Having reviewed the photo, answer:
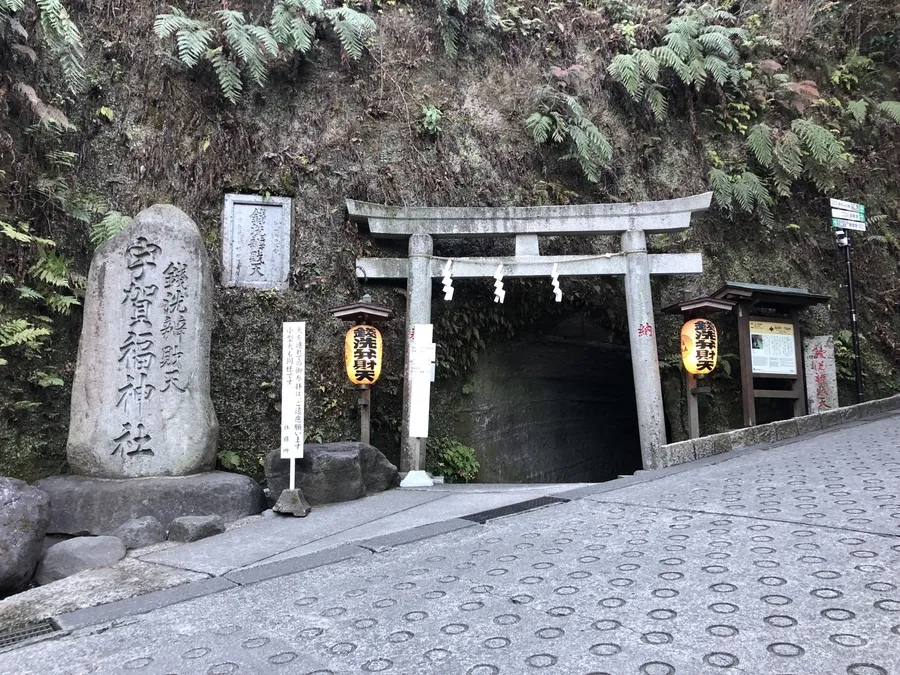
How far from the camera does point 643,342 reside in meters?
8.11

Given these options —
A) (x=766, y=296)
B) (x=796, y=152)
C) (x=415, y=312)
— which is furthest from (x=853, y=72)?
(x=415, y=312)

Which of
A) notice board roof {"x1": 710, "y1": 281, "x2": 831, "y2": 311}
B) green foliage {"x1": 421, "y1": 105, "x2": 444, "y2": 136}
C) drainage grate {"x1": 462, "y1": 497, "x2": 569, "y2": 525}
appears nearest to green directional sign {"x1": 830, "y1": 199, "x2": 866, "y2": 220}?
notice board roof {"x1": 710, "y1": 281, "x2": 831, "y2": 311}

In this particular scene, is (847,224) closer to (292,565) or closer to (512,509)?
(512,509)

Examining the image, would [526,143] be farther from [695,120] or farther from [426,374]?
[426,374]

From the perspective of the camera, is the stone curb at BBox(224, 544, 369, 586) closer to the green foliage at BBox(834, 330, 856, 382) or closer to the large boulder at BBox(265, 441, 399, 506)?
the large boulder at BBox(265, 441, 399, 506)

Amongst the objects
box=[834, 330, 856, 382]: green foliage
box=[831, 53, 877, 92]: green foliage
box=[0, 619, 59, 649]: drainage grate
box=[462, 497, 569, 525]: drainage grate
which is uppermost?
box=[831, 53, 877, 92]: green foliage

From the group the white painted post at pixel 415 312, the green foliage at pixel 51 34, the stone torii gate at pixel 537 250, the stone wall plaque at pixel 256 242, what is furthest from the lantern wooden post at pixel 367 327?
the green foliage at pixel 51 34

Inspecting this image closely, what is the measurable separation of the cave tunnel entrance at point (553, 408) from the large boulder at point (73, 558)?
5.14 m

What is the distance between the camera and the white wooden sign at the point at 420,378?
7.35m

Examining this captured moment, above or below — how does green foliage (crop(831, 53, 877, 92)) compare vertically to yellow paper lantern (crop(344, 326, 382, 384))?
above

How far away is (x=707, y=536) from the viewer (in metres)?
3.66

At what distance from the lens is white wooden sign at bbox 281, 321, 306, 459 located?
5953mm

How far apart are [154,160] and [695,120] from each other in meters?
9.04

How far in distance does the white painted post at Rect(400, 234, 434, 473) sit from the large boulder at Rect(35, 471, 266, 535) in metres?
2.25
